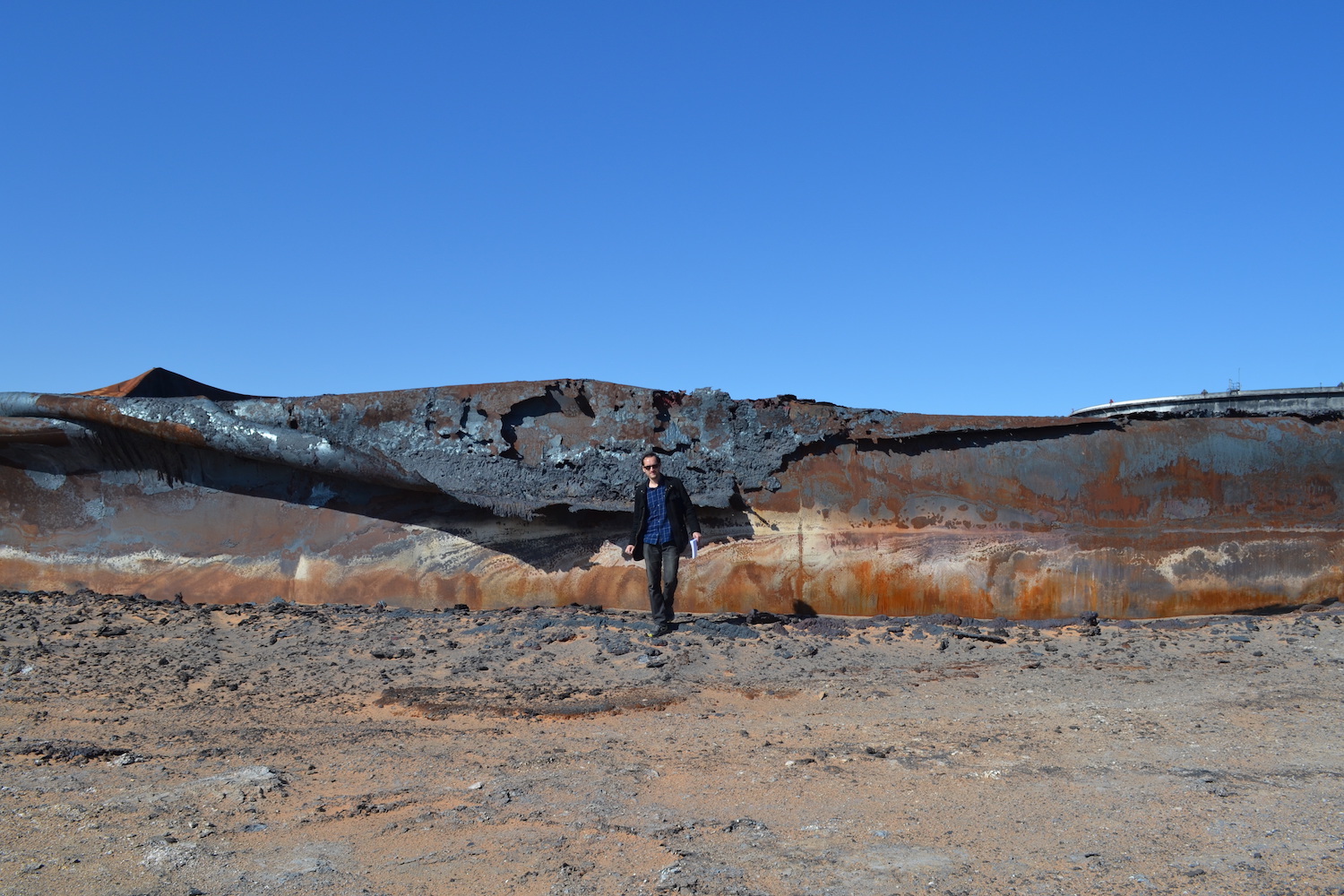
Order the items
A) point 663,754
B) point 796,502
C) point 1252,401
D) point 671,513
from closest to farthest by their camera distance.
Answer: point 663,754 < point 671,513 < point 796,502 < point 1252,401

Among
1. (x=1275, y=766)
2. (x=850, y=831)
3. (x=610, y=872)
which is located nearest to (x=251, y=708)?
(x=610, y=872)

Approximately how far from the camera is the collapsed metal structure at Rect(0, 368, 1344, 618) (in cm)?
541

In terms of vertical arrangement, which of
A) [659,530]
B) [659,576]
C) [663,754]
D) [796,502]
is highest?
[796,502]

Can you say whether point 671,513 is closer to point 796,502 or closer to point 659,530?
point 659,530

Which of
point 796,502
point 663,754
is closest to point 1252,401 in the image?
point 796,502

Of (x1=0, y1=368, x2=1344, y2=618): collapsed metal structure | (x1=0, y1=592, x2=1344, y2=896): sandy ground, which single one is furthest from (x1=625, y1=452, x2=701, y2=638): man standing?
(x1=0, y1=368, x2=1344, y2=618): collapsed metal structure

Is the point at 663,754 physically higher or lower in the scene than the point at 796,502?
lower

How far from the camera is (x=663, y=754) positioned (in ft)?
10.2

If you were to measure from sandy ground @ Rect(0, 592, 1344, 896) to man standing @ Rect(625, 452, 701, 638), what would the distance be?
0.71ft

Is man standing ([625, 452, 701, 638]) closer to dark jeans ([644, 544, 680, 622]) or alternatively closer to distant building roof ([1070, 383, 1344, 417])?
dark jeans ([644, 544, 680, 622])

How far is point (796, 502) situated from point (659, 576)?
3.31 feet

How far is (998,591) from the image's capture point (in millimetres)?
5395

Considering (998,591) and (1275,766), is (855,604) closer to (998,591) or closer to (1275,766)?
(998,591)

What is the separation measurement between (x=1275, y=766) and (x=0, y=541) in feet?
23.2
